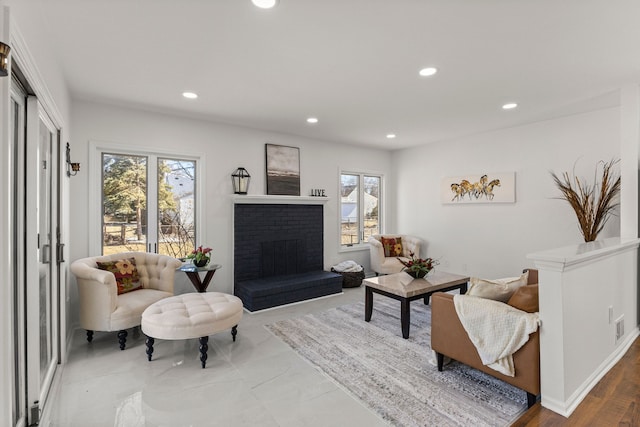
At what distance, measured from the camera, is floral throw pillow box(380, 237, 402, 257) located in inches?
228

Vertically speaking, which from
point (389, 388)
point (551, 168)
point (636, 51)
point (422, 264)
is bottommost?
point (389, 388)

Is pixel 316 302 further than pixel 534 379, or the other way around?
pixel 316 302

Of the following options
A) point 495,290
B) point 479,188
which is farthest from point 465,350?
point 479,188

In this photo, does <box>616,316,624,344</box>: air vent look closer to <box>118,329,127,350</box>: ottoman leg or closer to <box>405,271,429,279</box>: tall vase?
<box>405,271,429,279</box>: tall vase

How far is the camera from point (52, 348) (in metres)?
2.49

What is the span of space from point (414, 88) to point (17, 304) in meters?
3.48

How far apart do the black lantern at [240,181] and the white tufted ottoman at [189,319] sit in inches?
73.7

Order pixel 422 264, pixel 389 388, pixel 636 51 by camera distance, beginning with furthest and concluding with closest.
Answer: pixel 422 264, pixel 636 51, pixel 389 388

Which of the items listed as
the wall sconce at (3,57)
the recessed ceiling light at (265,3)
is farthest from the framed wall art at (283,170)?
the wall sconce at (3,57)

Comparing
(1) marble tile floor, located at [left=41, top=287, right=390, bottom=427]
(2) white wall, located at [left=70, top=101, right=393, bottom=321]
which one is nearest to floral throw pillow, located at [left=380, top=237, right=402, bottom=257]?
(2) white wall, located at [left=70, top=101, right=393, bottom=321]

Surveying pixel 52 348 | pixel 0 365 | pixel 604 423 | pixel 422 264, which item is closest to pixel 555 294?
pixel 604 423

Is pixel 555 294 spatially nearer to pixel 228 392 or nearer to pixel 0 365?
pixel 228 392

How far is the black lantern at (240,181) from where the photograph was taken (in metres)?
4.52

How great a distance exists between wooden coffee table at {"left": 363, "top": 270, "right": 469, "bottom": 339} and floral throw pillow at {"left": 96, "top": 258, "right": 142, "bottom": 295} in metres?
2.51
